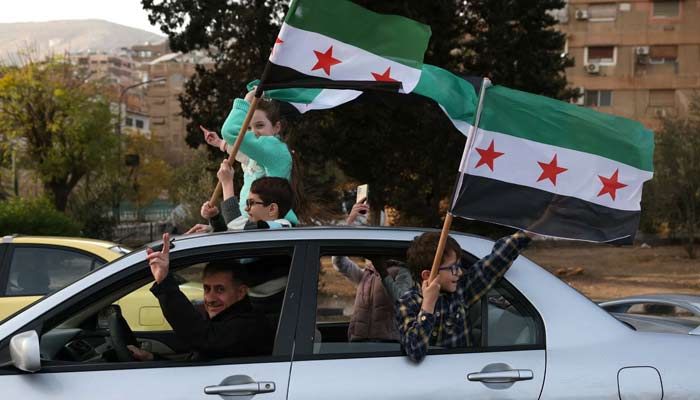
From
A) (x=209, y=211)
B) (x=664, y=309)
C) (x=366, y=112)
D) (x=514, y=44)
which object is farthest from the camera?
(x=514, y=44)

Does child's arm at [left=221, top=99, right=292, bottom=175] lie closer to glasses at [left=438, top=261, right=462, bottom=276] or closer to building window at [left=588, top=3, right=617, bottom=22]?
glasses at [left=438, top=261, right=462, bottom=276]

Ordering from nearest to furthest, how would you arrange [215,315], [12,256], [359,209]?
[215,315], [359,209], [12,256]

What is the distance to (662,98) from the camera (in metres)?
59.8

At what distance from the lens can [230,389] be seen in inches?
137

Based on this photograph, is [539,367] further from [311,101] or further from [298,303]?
[311,101]

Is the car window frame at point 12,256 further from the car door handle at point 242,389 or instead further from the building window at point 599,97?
the building window at point 599,97

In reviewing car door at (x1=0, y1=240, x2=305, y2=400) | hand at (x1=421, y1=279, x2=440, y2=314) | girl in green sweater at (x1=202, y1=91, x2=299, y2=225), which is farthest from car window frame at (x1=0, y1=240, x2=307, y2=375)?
girl in green sweater at (x1=202, y1=91, x2=299, y2=225)

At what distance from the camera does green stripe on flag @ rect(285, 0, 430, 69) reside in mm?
4594

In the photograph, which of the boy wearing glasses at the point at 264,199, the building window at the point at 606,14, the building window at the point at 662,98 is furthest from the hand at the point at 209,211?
the building window at the point at 662,98

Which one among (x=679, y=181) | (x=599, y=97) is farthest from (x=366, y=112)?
(x=599, y=97)

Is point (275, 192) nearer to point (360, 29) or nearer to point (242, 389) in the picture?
point (360, 29)

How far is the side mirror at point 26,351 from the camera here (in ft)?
11.0

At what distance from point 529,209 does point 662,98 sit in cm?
5949

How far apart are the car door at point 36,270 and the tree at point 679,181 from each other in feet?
88.4
